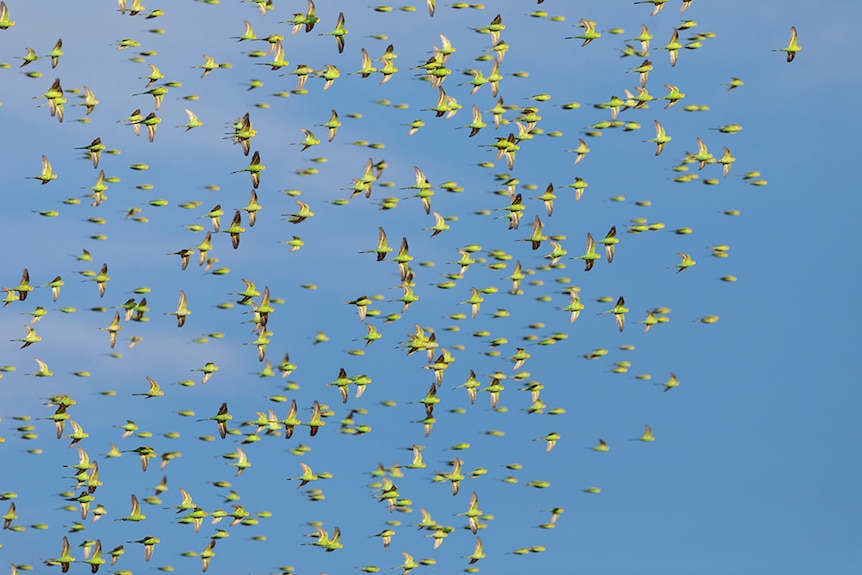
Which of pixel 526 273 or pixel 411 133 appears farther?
pixel 526 273

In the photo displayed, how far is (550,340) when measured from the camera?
102 m

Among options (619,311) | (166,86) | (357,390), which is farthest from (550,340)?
(166,86)

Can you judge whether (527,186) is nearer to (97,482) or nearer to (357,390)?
(357,390)

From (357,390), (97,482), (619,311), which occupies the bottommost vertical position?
(97,482)

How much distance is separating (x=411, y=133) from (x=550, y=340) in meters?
16.2

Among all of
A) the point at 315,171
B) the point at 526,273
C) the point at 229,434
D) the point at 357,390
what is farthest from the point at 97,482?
the point at 526,273

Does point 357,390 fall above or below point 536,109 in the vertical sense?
below

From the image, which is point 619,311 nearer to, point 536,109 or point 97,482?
point 536,109

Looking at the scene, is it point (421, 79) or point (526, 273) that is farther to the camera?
point (526, 273)

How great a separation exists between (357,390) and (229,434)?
31.9 feet

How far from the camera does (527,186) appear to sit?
10669 centimetres

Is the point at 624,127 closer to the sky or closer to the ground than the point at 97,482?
closer to the sky

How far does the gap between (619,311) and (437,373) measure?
12646 mm

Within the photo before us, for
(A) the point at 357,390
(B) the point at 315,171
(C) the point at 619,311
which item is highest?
(B) the point at 315,171
